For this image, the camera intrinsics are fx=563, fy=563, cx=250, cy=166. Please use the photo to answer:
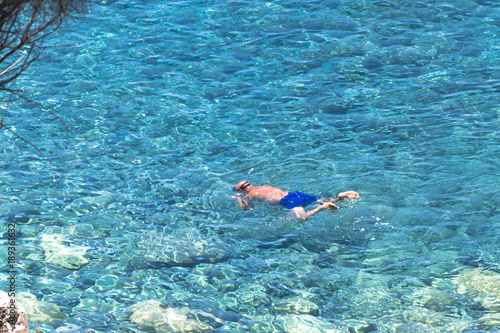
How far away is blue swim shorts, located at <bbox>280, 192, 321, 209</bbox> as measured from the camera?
8.54 meters

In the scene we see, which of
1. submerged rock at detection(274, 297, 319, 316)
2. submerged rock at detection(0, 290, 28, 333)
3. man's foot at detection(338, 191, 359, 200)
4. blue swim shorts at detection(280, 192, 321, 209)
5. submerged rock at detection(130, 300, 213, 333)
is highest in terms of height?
submerged rock at detection(0, 290, 28, 333)

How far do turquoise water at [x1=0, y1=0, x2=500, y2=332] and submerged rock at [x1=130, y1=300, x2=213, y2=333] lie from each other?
0.02m

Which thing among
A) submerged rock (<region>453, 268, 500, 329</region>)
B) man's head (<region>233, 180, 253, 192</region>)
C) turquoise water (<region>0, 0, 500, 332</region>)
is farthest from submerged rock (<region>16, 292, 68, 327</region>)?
submerged rock (<region>453, 268, 500, 329</region>)

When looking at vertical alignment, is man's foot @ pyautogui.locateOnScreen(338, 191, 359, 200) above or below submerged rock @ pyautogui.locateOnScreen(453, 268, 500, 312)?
above

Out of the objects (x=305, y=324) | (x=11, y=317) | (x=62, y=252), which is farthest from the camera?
(x=62, y=252)

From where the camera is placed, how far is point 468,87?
37.3ft

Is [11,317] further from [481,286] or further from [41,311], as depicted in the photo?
[481,286]

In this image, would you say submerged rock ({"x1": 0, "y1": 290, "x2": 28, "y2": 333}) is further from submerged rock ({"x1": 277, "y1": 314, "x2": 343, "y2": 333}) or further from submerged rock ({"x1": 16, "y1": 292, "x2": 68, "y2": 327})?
submerged rock ({"x1": 277, "y1": 314, "x2": 343, "y2": 333})

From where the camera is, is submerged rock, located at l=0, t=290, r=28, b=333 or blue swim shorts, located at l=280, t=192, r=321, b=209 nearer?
submerged rock, located at l=0, t=290, r=28, b=333

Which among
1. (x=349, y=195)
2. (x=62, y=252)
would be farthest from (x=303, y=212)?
(x=62, y=252)

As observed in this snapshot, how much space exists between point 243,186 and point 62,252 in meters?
2.84

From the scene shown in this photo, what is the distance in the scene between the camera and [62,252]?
25.6ft

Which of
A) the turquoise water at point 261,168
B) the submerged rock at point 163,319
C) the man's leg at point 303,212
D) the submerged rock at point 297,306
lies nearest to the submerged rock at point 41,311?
the turquoise water at point 261,168

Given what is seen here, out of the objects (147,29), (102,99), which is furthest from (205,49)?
(102,99)
